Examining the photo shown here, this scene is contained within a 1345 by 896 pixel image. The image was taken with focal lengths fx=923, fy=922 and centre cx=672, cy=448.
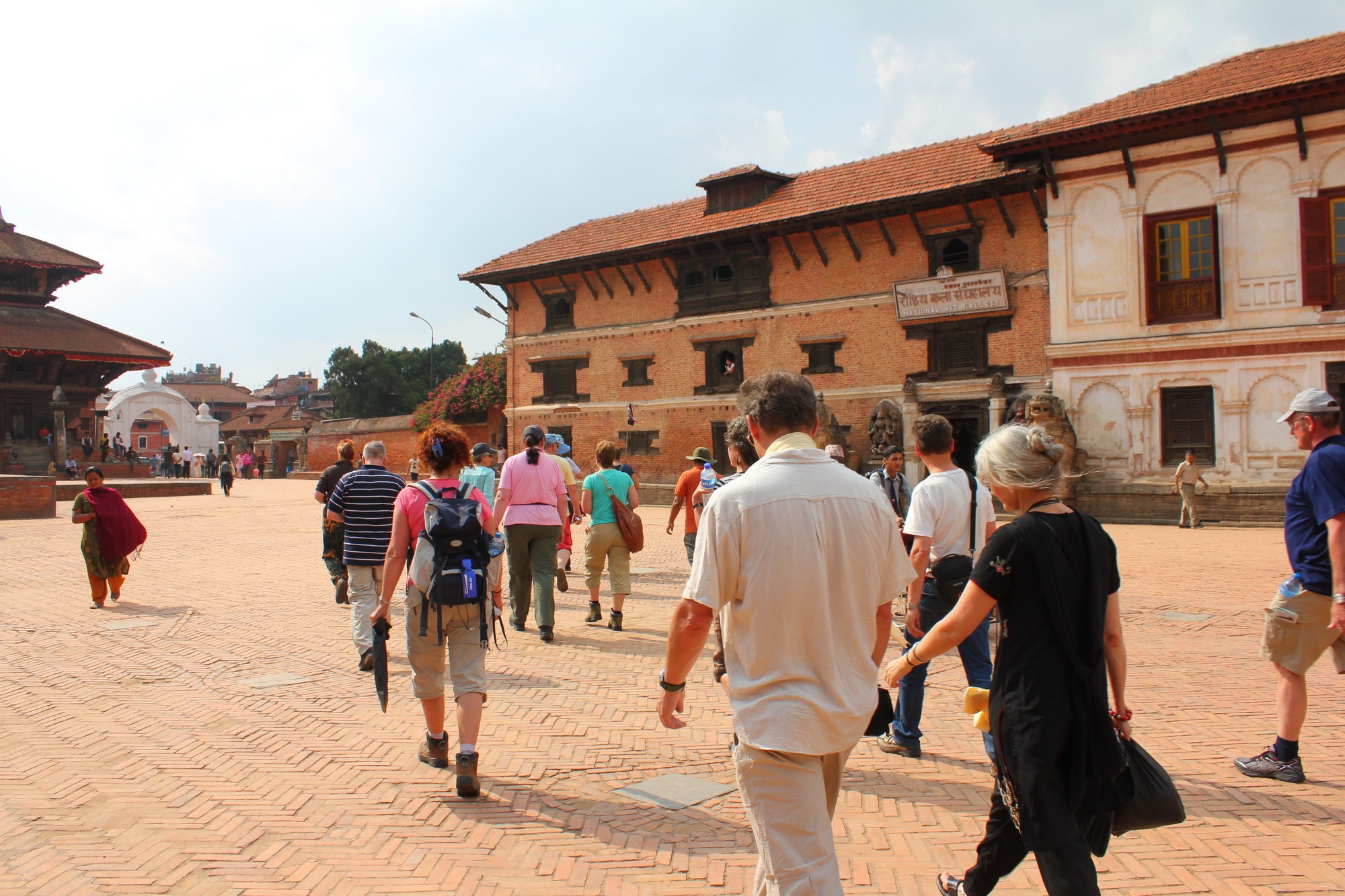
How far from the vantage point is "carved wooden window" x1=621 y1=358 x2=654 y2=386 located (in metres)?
29.8

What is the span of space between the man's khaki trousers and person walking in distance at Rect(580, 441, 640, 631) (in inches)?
248

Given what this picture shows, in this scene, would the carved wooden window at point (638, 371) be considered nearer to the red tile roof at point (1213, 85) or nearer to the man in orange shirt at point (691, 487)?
the red tile roof at point (1213, 85)

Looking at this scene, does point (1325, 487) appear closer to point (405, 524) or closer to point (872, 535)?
point (872, 535)

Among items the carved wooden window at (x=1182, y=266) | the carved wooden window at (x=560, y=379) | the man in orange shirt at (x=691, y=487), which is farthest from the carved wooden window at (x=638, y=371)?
the man in orange shirt at (x=691, y=487)

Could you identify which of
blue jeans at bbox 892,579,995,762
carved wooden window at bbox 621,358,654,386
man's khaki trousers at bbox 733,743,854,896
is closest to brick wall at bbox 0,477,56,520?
carved wooden window at bbox 621,358,654,386

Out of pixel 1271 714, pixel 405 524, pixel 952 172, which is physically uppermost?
pixel 952 172

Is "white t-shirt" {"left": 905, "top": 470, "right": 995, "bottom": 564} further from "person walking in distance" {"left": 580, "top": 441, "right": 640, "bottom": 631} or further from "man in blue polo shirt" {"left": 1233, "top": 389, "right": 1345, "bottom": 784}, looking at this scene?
"person walking in distance" {"left": 580, "top": 441, "right": 640, "bottom": 631}

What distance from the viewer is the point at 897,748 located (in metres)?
5.20

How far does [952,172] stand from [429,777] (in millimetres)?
22101

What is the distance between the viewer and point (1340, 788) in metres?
4.52

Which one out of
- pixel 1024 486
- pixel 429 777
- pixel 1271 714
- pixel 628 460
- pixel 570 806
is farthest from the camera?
pixel 628 460

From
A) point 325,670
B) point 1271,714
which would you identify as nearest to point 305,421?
point 325,670

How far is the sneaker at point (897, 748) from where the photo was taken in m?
5.14

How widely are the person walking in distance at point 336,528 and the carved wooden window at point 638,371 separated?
19.9 m
